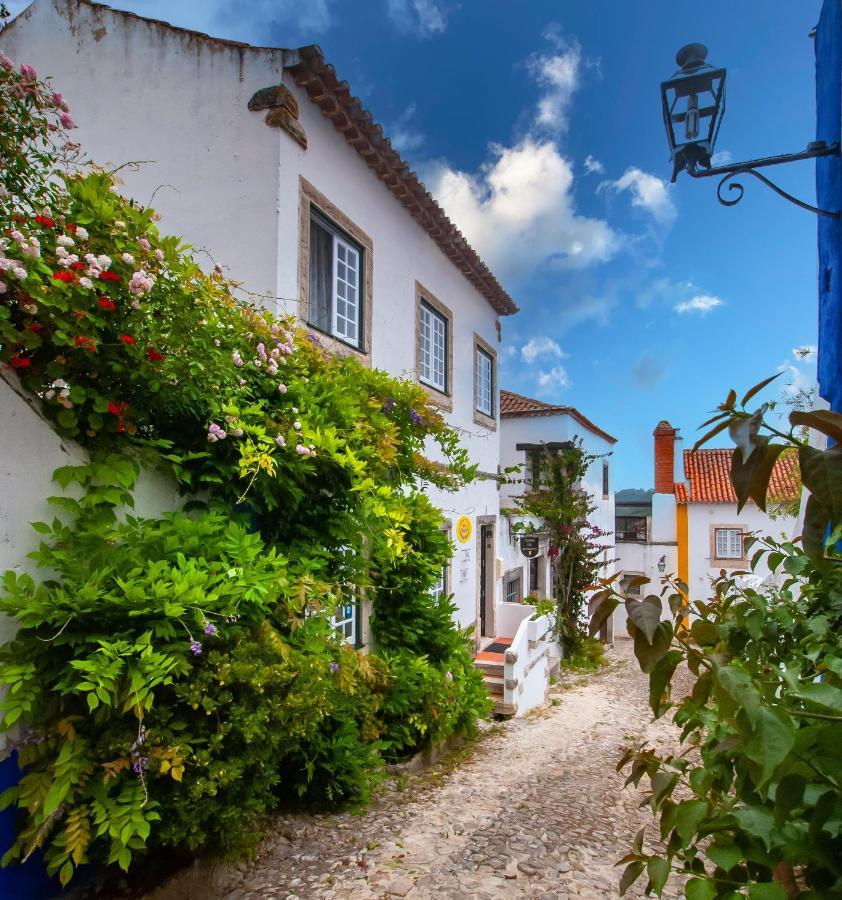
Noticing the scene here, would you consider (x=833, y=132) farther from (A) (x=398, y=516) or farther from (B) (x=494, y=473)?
(B) (x=494, y=473)

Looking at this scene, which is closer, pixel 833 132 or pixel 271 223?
pixel 833 132

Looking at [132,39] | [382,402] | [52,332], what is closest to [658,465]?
[382,402]

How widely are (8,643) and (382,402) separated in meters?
3.52

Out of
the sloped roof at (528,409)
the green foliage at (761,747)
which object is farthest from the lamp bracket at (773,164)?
the sloped roof at (528,409)

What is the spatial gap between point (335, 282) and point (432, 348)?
2.79 meters

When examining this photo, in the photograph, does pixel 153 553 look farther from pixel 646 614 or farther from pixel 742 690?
pixel 742 690

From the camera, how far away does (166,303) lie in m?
3.19

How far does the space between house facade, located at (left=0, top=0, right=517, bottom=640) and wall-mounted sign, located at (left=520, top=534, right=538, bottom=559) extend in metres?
6.34

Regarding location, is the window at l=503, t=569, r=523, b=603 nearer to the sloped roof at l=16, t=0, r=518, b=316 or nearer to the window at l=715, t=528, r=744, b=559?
the sloped roof at l=16, t=0, r=518, b=316

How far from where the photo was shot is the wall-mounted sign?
42.3 feet

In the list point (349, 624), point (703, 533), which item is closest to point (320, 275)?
point (349, 624)

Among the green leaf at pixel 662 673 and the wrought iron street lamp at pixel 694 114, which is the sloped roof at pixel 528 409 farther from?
the green leaf at pixel 662 673

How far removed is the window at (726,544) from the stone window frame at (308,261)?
737 inches

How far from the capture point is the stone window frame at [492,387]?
34.5 ft
